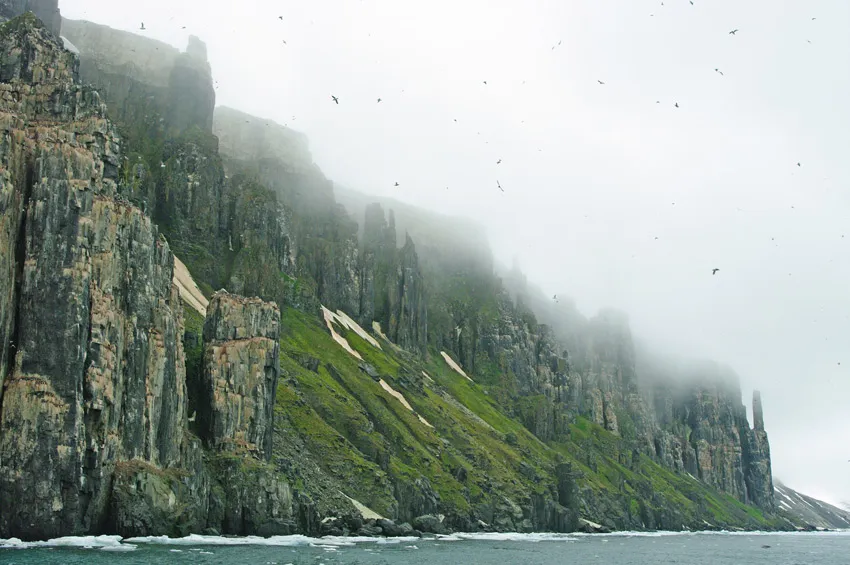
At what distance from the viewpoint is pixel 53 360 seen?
3041 inches

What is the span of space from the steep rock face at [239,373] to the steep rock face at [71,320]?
35.2 ft

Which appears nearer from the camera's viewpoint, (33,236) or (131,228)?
(33,236)

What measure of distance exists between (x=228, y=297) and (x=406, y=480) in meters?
55.1

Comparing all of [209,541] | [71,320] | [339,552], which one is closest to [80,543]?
[209,541]

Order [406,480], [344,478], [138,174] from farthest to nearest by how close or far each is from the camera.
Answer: [138,174] → [406,480] → [344,478]

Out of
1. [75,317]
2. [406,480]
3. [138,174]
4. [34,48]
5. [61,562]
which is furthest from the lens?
[138,174]

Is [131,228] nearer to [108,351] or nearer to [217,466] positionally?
[108,351]

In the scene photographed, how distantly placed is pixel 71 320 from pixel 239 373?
110ft

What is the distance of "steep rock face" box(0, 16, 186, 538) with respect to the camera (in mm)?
74375

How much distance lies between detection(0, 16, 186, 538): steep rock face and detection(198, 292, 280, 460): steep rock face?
10.7 m

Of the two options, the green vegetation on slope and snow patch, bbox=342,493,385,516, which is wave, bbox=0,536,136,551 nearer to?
the green vegetation on slope

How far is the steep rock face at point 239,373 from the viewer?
107 m

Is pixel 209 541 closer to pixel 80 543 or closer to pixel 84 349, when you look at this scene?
pixel 80 543

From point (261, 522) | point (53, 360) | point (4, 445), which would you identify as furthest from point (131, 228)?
point (261, 522)
